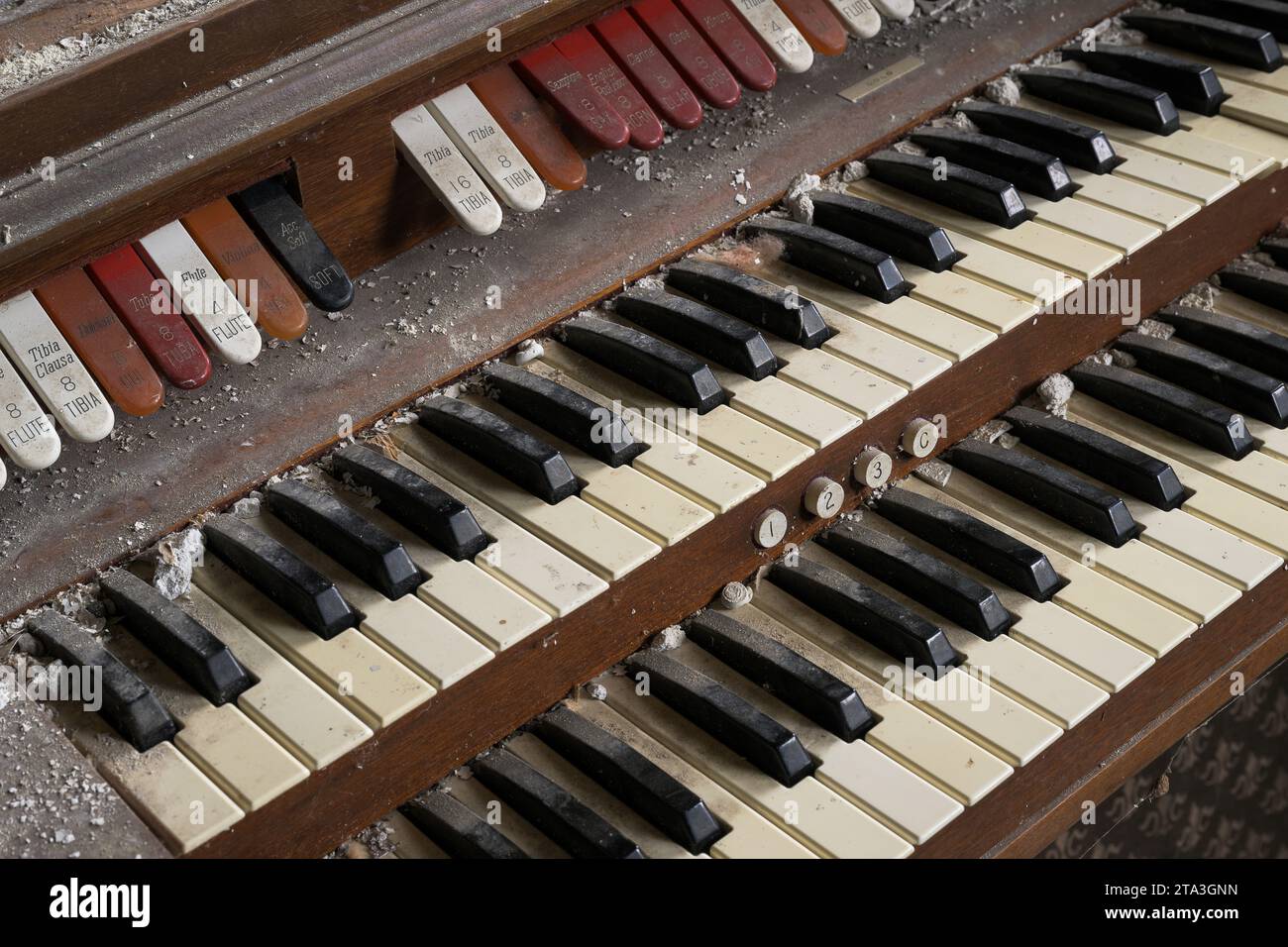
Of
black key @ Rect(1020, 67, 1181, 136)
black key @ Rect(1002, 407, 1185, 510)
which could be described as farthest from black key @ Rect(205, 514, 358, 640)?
black key @ Rect(1020, 67, 1181, 136)

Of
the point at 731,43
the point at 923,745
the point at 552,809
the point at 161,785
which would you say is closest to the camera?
the point at 161,785

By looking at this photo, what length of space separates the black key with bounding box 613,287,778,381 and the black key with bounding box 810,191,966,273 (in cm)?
25

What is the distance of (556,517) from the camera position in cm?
184

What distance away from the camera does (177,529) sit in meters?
1.80

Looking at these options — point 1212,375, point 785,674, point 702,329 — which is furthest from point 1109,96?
point 785,674

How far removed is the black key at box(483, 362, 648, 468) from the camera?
1.91 meters

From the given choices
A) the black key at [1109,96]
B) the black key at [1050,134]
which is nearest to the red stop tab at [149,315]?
the black key at [1050,134]

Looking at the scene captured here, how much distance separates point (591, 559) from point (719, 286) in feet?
1.66

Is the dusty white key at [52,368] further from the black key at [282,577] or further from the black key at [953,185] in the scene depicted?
the black key at [953,185]

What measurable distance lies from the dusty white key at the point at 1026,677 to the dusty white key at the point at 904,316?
35cm

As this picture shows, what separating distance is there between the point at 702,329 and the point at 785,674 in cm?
48

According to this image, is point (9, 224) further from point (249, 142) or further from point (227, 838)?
point (227, 838)

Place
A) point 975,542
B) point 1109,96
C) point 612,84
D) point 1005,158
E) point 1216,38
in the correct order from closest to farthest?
1. point 975,542
2. point 612,84
3. point 1005,158
4. point 1109,96
5. point 1216,38

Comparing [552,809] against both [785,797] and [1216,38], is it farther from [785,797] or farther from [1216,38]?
[1216,38]
